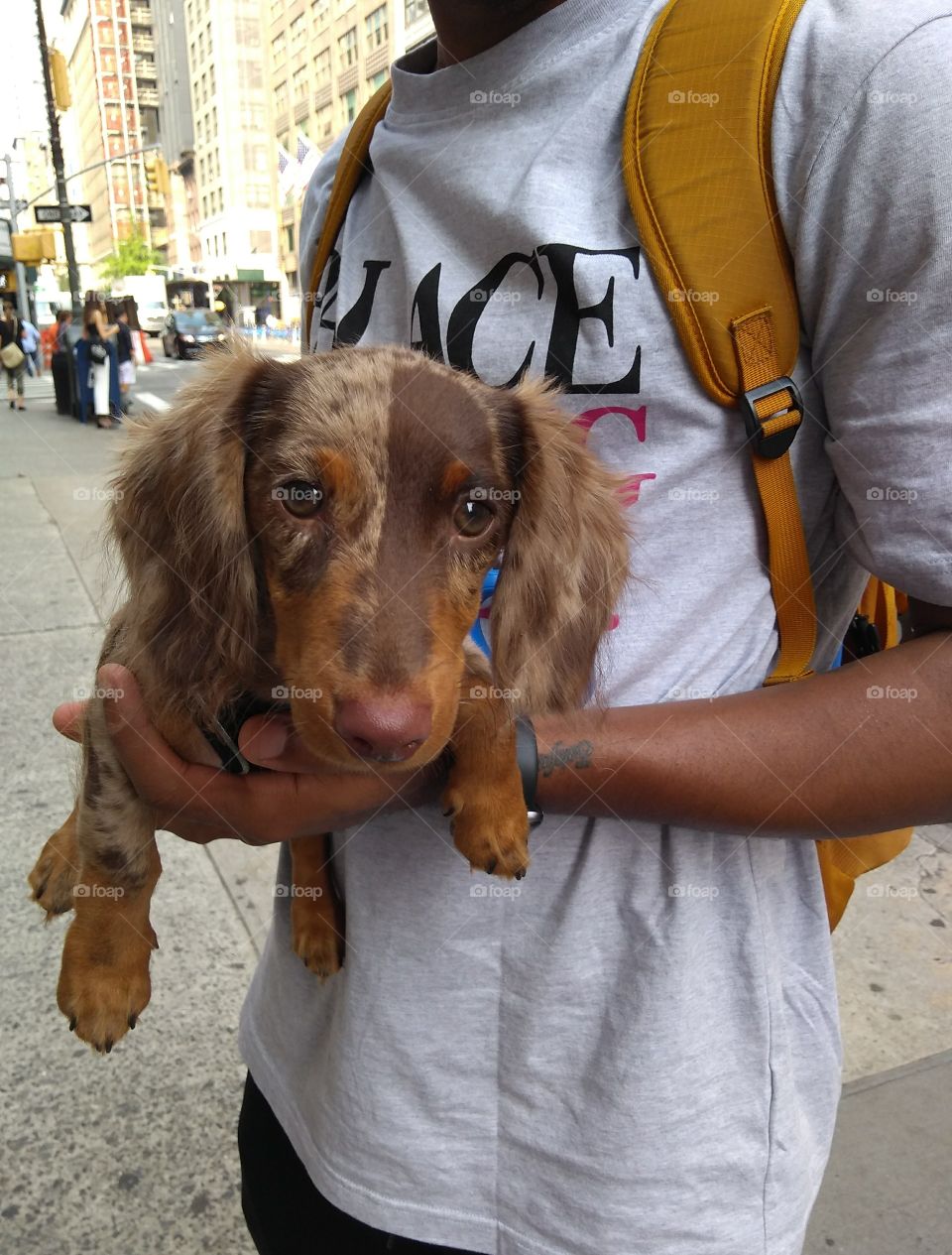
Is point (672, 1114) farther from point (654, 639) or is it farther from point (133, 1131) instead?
point (133, 1131)

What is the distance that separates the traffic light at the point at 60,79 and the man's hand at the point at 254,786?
62.6ft

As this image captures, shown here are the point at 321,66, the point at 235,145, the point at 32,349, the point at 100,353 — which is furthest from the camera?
the point at 235,145

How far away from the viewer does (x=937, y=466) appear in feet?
3.15

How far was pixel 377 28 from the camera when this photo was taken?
38.2 meters

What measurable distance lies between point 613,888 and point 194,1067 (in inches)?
82.9

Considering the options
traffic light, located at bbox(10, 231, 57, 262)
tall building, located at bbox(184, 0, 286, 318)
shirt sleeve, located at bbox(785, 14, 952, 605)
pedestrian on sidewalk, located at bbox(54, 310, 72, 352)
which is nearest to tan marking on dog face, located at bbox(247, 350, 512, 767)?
shirt sleeve, located at bbox(785, 14, 952, 605)

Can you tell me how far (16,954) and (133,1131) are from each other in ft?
2.94

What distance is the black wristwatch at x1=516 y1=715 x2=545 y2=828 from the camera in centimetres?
120

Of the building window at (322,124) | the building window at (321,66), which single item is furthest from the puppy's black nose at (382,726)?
the building window at (322,124)

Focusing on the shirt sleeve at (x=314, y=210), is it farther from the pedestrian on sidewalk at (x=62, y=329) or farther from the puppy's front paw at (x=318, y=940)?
the pedestrian on sidewalk at (x=62, y=329)

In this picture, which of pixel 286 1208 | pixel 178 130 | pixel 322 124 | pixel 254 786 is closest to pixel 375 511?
pixel 254 786

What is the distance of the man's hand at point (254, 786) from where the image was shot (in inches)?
47.1

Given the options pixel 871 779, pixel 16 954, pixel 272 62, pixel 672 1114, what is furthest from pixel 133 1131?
pixel 272 62

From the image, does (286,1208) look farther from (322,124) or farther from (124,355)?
(322,124)
